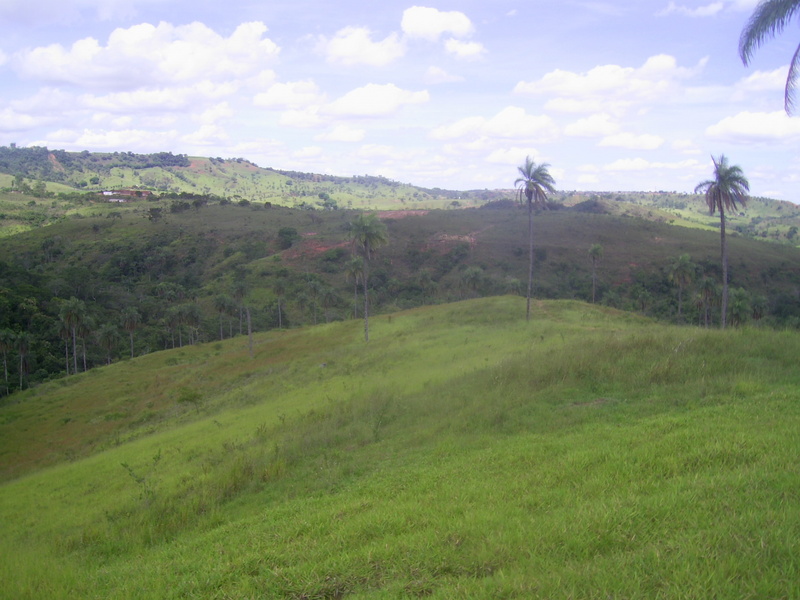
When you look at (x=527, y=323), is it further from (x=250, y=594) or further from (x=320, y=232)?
(x=320, y=232)

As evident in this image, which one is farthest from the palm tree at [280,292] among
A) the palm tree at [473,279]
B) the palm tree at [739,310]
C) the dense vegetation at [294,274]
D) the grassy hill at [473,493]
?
the palm tree at [739,310]

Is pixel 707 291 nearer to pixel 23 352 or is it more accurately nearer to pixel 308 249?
pixel 308 249

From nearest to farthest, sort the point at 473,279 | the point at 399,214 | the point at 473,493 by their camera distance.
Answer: the point at 473,493, the point at 473,279, the point at 399,214

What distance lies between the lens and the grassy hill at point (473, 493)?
4613 mm

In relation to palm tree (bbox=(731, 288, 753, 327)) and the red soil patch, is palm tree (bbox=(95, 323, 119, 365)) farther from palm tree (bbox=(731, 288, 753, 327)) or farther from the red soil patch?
palm tree (bbox=(731, 288, 753, 327))

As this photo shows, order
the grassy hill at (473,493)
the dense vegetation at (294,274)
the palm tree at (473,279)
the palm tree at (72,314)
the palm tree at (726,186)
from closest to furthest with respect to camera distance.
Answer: the grassy hill at (473,493) → the palm tree at (726,186) → the palm tree at (72,314) → the dense vegetation at (294,274) → the palm tree at (473,279)

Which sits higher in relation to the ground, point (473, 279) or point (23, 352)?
point (473, 279)

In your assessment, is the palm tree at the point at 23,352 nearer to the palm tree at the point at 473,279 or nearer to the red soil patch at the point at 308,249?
the red soil patch at the point at 308,249

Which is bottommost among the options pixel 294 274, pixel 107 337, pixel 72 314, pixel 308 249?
pixel 107 337

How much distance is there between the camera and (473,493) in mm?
6828

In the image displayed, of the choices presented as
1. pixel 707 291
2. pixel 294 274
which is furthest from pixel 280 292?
pixel 707 291

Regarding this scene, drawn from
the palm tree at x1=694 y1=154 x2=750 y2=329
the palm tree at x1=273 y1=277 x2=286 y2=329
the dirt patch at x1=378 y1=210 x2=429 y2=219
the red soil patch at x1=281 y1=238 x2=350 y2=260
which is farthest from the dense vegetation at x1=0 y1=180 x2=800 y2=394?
the palm tree at x1=694 y1=154 x2=750 y2=329

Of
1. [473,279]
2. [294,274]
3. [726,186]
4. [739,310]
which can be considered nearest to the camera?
[726,186]

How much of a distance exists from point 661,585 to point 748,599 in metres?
0.59
